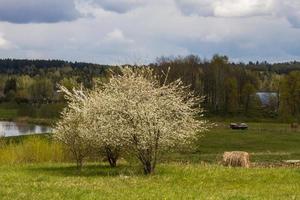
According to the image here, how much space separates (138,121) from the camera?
20.8 meters

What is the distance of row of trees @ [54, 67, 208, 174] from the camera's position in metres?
20.8

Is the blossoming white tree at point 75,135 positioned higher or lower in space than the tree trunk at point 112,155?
higher

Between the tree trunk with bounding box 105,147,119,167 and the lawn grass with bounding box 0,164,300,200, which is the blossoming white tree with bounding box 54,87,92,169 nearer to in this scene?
the tree trunk with bounding box 105,147,119,167

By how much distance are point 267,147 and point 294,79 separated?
70264 millimetres

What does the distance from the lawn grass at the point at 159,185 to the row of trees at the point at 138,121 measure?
1039 millimetres

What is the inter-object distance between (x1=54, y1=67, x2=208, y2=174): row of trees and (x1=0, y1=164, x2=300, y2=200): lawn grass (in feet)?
3.41

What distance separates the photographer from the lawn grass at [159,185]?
14414 millimetres

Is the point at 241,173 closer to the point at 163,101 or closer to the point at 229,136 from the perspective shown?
the point at 163,101

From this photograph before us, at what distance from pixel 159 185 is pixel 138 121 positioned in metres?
4.18

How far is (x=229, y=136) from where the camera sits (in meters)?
78.1

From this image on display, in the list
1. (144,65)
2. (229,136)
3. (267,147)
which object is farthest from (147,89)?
(229,136)

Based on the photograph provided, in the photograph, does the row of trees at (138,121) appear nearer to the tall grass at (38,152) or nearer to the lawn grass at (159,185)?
the lawn grass at (159,185)

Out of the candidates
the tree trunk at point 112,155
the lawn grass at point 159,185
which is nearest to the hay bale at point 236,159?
the tree trunk at point 112,155

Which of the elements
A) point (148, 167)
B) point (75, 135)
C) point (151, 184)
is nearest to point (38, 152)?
point (75, 135)
